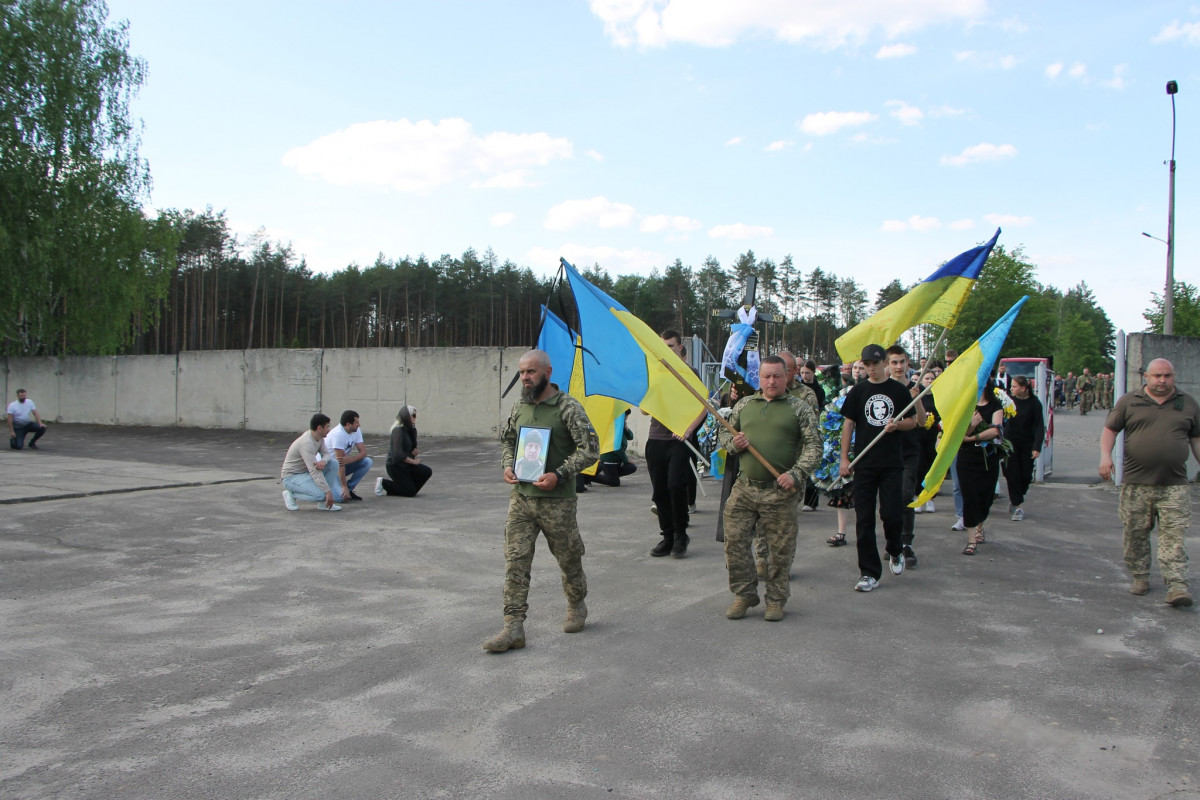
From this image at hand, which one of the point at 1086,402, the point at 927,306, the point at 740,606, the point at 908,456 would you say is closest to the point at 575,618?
the point at 740,606

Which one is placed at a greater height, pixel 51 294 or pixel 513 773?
pixel 51 294

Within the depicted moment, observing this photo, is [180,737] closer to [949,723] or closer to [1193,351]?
[949,723]

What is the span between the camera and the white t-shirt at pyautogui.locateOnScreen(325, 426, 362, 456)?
1161 centimetres

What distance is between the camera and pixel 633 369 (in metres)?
7.02

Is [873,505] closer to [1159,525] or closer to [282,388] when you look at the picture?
[1159,525]

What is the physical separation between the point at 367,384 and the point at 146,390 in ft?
34.5

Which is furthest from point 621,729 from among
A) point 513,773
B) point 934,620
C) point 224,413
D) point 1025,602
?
point 224,413

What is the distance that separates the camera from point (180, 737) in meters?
3.88

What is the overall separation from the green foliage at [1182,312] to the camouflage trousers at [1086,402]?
3.99 metres

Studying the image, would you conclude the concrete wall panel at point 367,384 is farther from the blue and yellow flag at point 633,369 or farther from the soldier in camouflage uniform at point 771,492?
the soldier in camouflage uniform at point 771,492

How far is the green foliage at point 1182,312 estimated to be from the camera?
1469 inches

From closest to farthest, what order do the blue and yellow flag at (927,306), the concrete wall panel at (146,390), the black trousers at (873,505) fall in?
1. the black trousers at (873,505)
2. the blue and yellow flag at (927,306)
3. the concrete wall panel at (146,390)

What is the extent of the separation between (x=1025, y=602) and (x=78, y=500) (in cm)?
1147

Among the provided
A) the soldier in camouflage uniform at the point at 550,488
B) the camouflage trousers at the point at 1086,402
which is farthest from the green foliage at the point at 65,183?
the camouflage trousers at the point at 1086,402
